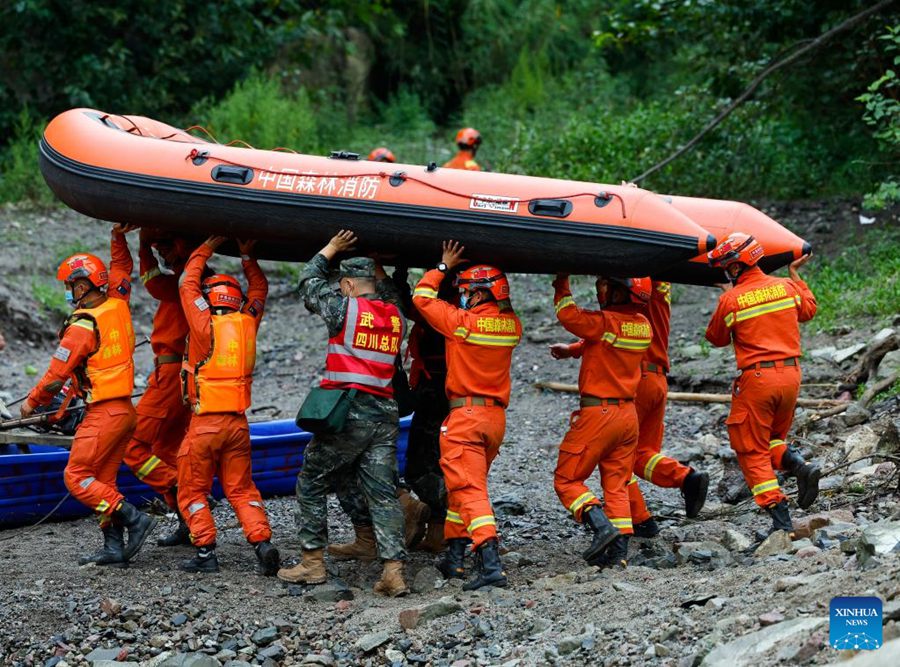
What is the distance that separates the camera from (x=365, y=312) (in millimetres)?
6246

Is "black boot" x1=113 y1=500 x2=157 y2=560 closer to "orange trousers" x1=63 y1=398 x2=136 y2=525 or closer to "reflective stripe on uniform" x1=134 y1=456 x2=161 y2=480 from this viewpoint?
"orange trousers" x1=63 y1=398 x2=136 y2=525

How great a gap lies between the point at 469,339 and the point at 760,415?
1.66m

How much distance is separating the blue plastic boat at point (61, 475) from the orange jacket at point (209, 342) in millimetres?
966

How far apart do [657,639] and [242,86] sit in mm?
13201

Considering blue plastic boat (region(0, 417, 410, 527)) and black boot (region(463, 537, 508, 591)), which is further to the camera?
blue plastic boat (region(0, 417, 410, 527))

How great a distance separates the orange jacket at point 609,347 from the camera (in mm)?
6434

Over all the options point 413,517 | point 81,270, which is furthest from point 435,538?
point 81,270

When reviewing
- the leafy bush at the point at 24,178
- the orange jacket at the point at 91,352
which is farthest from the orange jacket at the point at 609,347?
the leafy bush at the point at 24,178

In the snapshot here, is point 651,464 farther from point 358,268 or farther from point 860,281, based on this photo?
point 860,281

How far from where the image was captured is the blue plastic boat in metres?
7.03

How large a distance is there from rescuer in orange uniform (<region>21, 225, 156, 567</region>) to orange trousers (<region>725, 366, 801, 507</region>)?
10.5 ft

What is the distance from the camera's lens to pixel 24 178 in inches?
561

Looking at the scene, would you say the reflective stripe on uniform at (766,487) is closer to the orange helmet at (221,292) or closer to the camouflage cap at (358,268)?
the camouflage cap at (358,268)

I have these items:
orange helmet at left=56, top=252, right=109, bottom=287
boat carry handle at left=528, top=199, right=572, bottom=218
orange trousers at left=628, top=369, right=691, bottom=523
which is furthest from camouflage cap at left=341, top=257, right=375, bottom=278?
orange trousers at left=628, top=369, right=691, bottom=523
